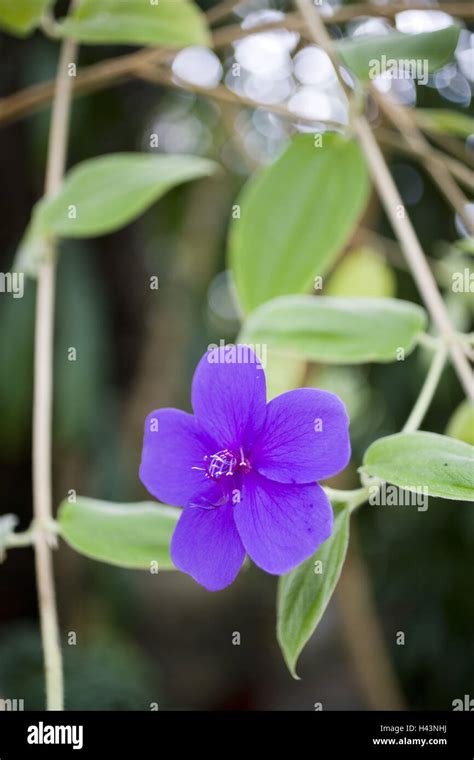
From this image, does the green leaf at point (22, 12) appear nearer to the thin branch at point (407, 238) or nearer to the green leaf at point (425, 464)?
the thin branch at point (407, 238)

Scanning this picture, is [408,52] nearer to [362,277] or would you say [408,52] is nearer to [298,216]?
[298,216]

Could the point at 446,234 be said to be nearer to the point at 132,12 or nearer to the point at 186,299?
the point at 186,299

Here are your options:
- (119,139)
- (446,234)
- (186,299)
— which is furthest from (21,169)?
(446,234)

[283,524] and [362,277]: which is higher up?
[362,277]

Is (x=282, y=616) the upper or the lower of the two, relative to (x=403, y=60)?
lower

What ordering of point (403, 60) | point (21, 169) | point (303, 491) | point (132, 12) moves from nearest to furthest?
1. point (303, 491)
2. point (403, 60)
3. point (132, 12)
4. point (21, 169)

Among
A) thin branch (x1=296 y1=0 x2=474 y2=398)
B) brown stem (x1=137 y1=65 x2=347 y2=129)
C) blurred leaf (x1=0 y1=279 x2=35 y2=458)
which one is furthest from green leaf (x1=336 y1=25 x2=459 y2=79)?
blurred leaf (x1=0 y1=279 x2=35 y2=458)

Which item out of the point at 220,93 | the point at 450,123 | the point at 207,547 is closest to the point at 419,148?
the point at 450,123
